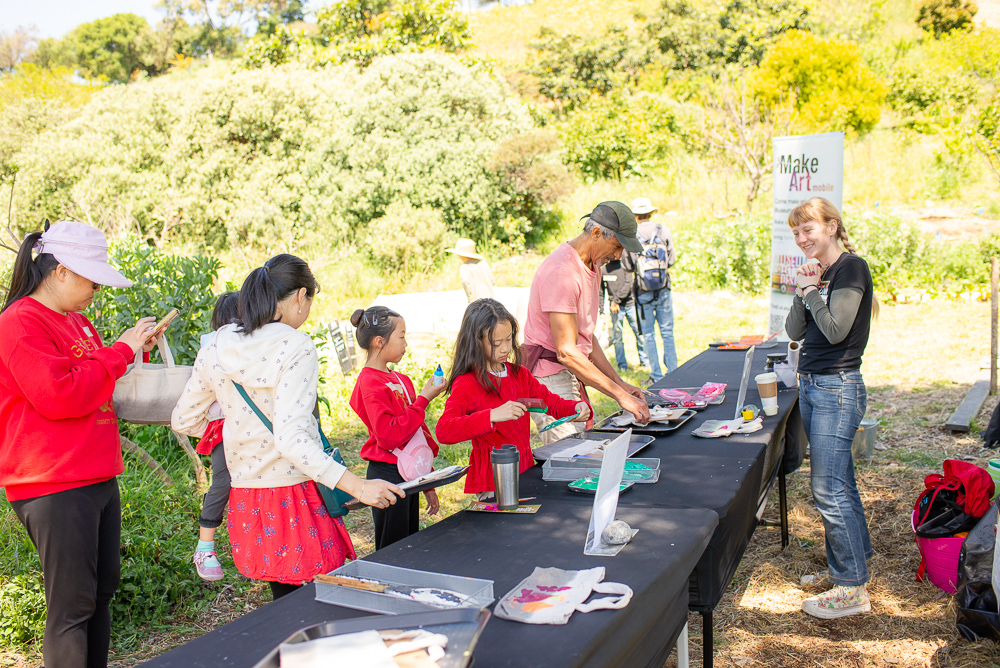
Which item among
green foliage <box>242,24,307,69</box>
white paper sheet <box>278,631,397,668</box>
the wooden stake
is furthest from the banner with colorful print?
green foliage <box>242,24,307,69</box>

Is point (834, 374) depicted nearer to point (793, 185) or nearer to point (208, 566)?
point (208, 566)

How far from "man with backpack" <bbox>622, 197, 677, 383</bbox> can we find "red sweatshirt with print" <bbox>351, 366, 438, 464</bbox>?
4328 millimetres

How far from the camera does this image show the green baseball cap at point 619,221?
3.26 metres

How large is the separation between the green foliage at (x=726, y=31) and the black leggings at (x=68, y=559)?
76.9ft

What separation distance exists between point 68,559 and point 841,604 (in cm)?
291

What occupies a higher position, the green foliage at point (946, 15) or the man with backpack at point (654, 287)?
the green foliage at point (946, 15)

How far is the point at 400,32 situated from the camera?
2123 cm

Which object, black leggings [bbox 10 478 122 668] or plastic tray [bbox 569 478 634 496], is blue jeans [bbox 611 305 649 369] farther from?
black leggings [bbox 10 478 122 668]

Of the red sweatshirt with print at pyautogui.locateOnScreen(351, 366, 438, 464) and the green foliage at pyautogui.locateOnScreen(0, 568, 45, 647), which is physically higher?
the red sweatshirt with print at pyautogui.locateOnScreen(351, 366, 438, 464)

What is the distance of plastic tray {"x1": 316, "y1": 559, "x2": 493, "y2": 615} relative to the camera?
5.28 ft

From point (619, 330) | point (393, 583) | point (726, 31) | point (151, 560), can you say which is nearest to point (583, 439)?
point (393, 583)

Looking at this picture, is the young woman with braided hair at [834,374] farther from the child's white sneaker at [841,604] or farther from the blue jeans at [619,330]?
the blue jeans at [619,330]

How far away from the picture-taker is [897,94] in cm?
1895

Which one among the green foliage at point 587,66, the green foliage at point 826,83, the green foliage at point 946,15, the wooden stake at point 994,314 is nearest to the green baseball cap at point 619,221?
the wooden stake at point 994,314
